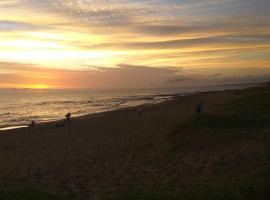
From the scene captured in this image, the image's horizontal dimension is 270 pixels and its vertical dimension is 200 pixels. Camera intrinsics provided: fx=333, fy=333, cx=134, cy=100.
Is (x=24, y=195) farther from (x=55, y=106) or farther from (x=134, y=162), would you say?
(x=55, y=106)

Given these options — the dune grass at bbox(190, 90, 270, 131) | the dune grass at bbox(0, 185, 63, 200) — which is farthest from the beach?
the dune grass at bbox(0, 185, 63, 200)

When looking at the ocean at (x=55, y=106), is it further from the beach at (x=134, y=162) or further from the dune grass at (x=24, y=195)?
the dune grass at (x=24, y=195)

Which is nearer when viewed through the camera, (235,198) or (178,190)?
(235,198)

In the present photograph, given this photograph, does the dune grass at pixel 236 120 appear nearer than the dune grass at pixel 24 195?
No

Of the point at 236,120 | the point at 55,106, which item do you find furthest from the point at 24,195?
the point at 55,106

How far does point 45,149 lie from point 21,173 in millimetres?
4774

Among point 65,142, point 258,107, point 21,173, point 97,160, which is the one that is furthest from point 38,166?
point 258,107

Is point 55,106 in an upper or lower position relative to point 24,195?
lower

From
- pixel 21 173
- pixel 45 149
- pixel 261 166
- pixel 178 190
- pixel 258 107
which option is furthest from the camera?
pixel 258 107

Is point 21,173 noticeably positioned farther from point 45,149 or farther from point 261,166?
point 261,166

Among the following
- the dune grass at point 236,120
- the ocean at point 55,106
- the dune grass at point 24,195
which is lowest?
the ocean at point 55,106

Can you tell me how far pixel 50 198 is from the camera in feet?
21.7

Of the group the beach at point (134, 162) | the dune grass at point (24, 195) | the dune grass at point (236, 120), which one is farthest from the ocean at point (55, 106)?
the dune grass at point (24, 195)

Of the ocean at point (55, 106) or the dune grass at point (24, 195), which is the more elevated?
the dune grass at point (24, 195)
